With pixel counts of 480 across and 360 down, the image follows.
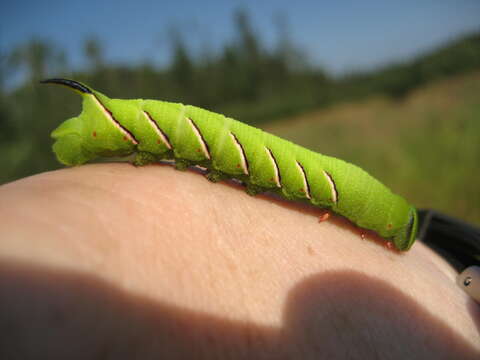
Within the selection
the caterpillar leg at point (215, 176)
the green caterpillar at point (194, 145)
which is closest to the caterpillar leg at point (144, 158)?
the green caterpillar at point (194, 145)

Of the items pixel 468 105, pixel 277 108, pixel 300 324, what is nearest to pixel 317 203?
pixel 300 324

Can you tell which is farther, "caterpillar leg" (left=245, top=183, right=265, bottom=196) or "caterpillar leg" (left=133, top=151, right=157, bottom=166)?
"caterpillar leg" (left=245, top=183, right=265, bottom=196)

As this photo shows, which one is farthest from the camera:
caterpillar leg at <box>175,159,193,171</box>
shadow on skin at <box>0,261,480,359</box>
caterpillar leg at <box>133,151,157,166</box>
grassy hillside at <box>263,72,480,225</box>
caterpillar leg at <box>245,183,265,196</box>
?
grassy hillside at <box>263,72,480,225</box>

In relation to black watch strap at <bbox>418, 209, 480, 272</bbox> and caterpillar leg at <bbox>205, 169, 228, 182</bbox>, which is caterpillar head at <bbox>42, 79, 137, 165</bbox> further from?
black watch strap at <bbox>418, 209, 480, 272</bbox>

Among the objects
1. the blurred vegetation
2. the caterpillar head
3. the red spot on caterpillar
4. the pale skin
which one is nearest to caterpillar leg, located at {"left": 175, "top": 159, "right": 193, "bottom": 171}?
the pale skin

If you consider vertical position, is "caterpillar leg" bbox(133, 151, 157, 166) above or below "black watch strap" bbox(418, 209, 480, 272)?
above

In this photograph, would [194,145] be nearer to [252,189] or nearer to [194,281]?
[252,189]

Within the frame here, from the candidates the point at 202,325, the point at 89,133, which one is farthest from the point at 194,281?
the point at 89,133

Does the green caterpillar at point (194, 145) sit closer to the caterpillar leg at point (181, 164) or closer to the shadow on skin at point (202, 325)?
the caterpillar leg at point (181, 164)

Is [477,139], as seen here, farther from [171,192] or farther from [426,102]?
[171,192]
